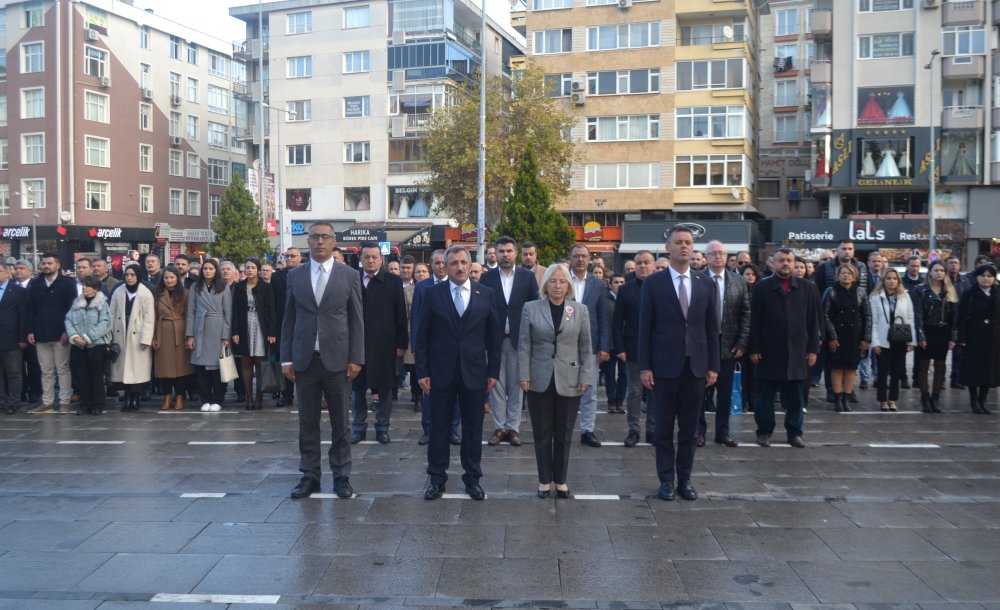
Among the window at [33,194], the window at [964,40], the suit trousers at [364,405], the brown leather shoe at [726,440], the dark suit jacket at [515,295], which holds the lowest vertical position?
the brown leather shoe at [726,440]

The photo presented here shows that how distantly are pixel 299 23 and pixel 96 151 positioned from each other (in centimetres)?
1455

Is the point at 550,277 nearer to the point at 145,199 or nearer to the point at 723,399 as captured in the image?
the point at 723,399

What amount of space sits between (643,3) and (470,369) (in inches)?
1586

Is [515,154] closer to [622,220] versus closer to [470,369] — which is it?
Answer: [622,220]

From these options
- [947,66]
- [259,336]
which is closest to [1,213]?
[259,336]

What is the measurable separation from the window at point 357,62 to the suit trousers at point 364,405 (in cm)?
4312

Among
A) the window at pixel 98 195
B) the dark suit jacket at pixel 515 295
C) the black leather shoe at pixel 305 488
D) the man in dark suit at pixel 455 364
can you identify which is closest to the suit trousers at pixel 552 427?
the man in dark suit at pixel 455 364

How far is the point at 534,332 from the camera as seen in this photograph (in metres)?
7.49

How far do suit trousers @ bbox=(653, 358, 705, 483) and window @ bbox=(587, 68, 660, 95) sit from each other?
38.5m

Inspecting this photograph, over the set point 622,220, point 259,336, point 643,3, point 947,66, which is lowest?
point 259,336

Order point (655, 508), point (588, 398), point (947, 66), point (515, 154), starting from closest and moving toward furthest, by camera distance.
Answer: point (655, 508), point (588, 398), point (515, 154), point (947, 66)

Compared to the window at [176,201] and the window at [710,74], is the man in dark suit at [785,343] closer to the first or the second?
the window at [710,74]

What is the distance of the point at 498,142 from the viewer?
3597 centimetres

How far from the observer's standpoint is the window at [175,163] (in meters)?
58.2
